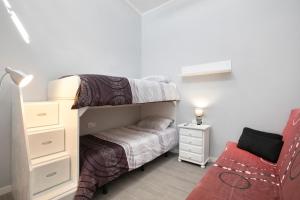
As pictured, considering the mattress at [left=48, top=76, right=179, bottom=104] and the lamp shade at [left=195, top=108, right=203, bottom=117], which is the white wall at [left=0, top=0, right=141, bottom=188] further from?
the lamp shade at [left=195, top=108, right=203, bottom=117]

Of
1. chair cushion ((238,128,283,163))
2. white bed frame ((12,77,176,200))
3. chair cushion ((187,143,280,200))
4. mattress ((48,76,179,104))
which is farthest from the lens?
chair cushion ((238,128,283,163))

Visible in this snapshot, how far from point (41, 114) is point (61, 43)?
44.0 inches

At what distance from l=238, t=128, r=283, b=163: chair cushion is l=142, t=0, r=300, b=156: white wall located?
336 mm

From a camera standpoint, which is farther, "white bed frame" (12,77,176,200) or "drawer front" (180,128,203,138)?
"drawer front" (180,128,203,138)

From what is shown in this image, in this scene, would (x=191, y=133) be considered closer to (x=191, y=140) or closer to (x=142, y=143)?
(x=191, y=140)

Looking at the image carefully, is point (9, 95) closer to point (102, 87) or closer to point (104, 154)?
point (102, 87)

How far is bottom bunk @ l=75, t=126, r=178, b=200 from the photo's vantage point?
1612 mm

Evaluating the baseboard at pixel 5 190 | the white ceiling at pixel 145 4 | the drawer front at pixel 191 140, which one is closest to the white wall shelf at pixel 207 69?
the drawer front at pixel 191 140

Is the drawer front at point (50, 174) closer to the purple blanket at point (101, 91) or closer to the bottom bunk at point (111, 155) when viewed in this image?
the bottom bunk at point (111, 155)

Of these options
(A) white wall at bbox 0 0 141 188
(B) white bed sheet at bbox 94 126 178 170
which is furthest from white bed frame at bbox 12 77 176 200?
(B) white bed sheet at bbox 94 126 178 170

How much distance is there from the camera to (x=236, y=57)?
2477 mm

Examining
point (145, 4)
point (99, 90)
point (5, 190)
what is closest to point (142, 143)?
point (99, 90)

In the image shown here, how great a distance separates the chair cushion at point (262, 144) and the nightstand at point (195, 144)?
550 mm

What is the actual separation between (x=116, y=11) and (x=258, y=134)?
10.6 ft
